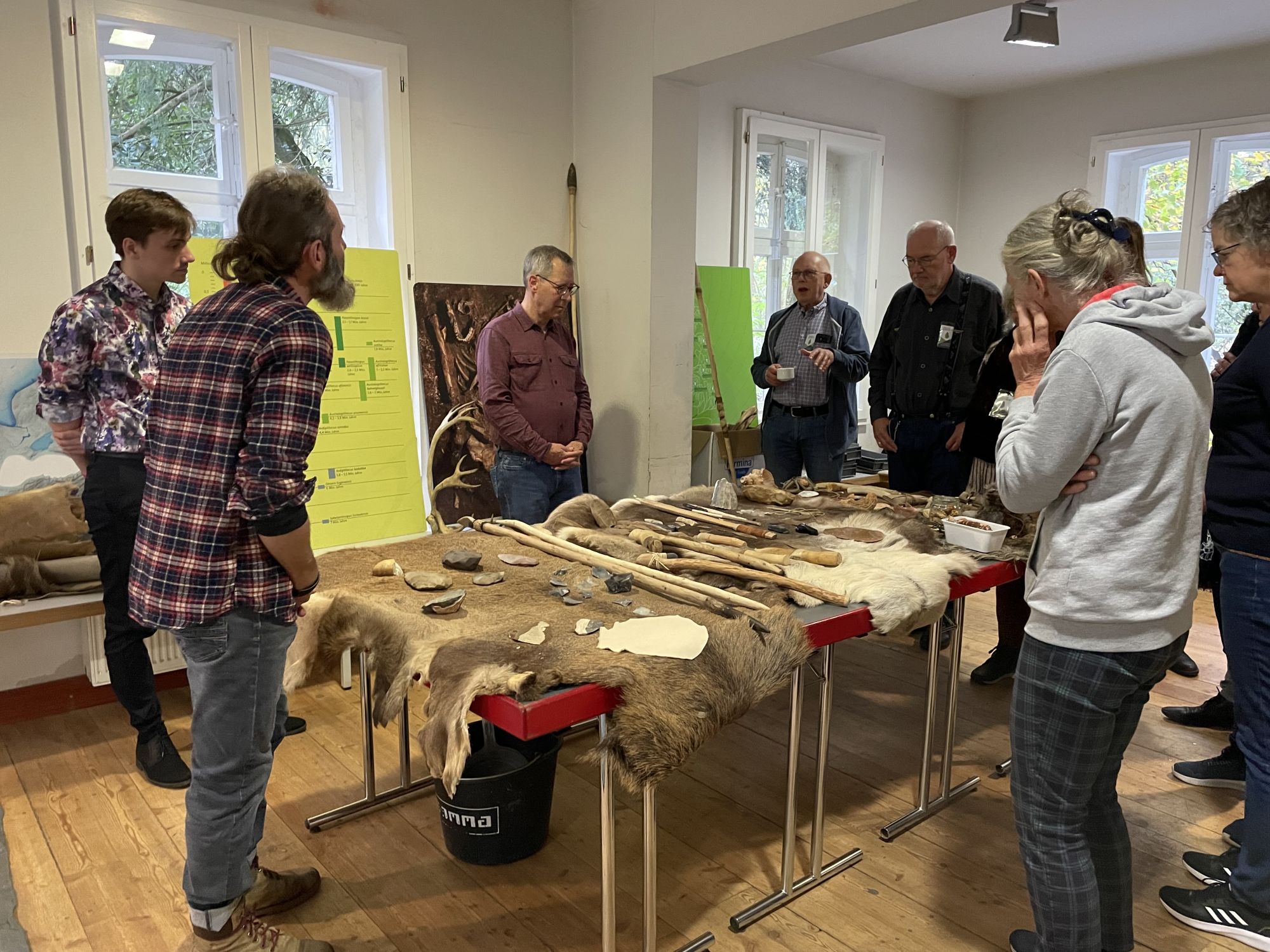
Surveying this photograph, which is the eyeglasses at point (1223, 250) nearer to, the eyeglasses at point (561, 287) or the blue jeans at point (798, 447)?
the eyeglasses at point (561, 287)

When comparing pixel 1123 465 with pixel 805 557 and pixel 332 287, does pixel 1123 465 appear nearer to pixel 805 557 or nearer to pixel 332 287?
pixel 805 557

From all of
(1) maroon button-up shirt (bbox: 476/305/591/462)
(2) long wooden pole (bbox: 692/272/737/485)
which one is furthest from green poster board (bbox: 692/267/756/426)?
(1) maroon button-up shirt (bbox: 476/305/591/462)

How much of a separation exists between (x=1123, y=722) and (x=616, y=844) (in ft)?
4.59

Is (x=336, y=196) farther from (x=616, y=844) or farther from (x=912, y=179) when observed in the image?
(x=912, y=179)

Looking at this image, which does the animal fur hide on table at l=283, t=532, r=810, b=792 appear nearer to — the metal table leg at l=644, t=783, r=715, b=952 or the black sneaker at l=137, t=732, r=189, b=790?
the metal table leg at l=644, t=783, r=715, b=952

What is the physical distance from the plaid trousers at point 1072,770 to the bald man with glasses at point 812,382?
2.66 m

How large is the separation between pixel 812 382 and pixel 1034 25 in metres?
1.81

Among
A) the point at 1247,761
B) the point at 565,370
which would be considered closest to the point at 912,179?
the point at 565,370

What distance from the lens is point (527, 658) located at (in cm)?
170

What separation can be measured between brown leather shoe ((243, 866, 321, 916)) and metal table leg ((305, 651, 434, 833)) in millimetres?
321

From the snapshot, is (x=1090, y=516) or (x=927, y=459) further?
(x=927, y=459)

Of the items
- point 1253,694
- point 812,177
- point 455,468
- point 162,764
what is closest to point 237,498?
point 162,764

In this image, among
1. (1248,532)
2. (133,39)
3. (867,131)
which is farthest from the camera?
(867,131)

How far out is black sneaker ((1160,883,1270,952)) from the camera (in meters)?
2.11
